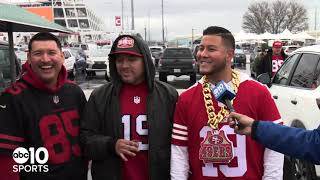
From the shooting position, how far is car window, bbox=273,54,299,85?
20.0ft

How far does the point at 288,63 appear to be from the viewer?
20.6 ft

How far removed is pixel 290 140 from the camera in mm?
2107

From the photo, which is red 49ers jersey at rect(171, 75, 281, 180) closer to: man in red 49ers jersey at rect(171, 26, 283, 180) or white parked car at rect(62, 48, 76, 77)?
man in red 49ers jersey at rect(171, 26, 283, 180)

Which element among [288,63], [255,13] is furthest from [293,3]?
[288,63]

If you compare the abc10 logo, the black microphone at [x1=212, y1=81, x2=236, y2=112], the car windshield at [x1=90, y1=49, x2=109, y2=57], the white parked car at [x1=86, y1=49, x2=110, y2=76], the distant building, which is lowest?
the white parked car at [x1=86, y1=49, x2=110, y2=76]

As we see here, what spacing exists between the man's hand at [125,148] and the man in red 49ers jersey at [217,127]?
0.24m

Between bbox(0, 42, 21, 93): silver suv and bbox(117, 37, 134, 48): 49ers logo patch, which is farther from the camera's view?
bbox(0, 42, 21, 93): silver suv

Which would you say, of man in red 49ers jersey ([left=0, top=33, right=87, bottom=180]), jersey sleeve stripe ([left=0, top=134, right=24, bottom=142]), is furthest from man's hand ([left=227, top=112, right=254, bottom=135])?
jersey sleeve stripe ([left=0, top=134, right=24, bottom=142])

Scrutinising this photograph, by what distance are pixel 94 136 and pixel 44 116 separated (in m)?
0.33

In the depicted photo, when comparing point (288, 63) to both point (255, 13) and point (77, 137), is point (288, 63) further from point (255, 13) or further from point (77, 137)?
point (255, 13)

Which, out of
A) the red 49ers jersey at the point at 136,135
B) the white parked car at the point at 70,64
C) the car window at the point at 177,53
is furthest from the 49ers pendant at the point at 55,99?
the white parked car at the point at 70,64

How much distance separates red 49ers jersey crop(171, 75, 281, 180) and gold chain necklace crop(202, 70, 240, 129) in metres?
0.03

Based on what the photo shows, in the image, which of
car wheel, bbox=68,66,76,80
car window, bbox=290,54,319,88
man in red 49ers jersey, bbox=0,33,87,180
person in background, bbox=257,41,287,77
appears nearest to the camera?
man in red 49ers jersey, bbox=0,33,87,180

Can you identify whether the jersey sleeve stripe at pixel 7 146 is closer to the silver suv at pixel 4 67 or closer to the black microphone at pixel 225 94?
the black microphone at pixel 225 94
